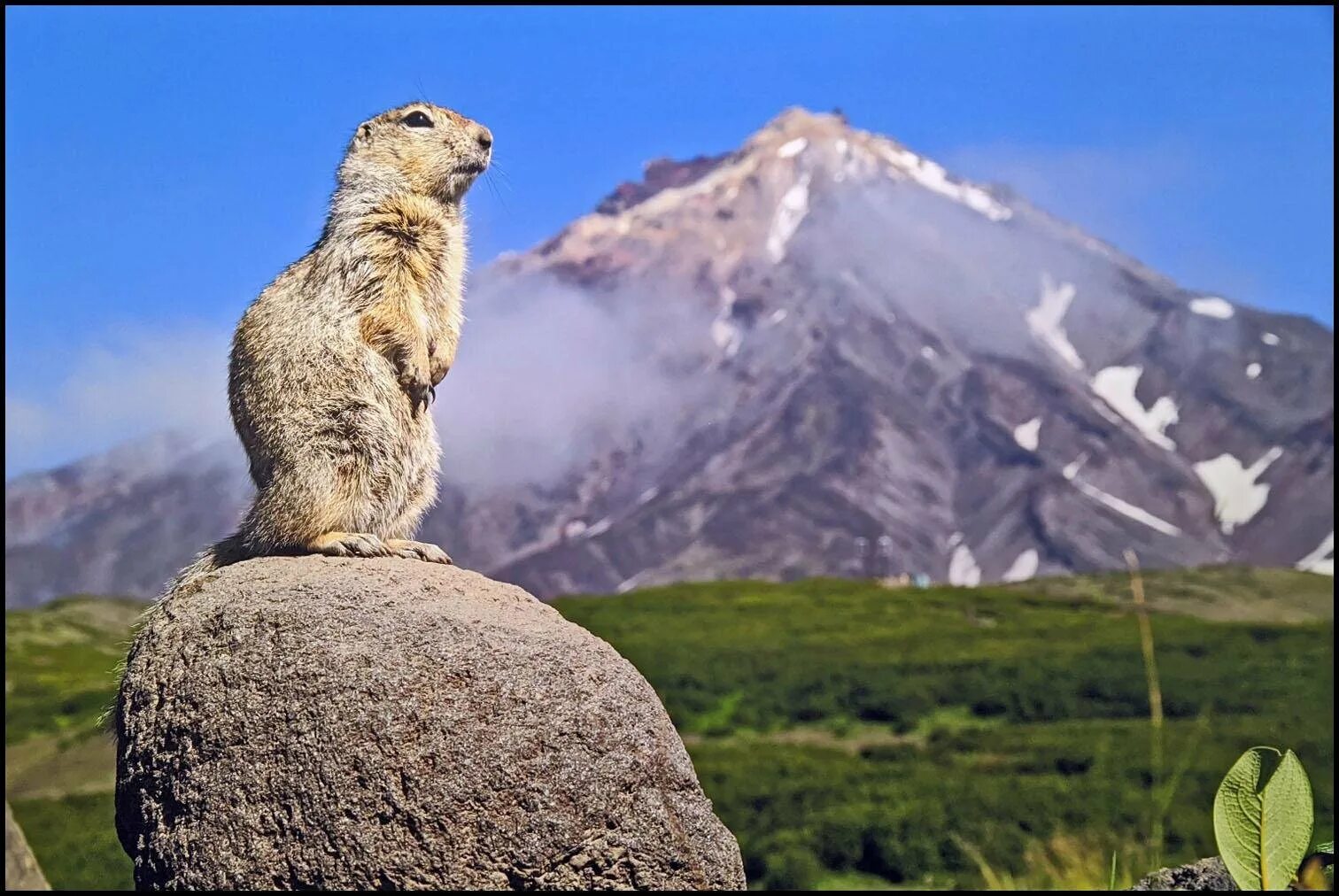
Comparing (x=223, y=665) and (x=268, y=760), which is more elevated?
(x=223, y=665)

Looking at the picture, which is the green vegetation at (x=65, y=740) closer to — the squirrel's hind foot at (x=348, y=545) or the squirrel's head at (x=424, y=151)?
the squirrel's hind foot at (x=348, y=545)

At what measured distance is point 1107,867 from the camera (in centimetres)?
1352

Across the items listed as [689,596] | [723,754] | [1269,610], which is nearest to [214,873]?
[723,754]

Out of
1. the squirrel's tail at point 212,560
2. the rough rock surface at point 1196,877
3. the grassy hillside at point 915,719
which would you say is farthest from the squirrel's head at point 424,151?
the rough rock surface at point 1196,877

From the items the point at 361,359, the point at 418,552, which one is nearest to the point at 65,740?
the point at 418,552

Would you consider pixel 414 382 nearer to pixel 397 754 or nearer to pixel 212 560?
pixel 212 560

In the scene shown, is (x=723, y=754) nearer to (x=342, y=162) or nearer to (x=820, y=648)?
(x=820, y=648)

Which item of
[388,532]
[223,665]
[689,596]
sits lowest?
[223,665]

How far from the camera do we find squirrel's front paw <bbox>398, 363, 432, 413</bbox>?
8.73m

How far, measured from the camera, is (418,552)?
8.62 metres

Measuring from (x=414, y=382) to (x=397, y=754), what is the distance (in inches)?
96.0

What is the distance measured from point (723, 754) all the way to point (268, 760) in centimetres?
3471

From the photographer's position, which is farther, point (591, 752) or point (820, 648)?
point (820, 648)

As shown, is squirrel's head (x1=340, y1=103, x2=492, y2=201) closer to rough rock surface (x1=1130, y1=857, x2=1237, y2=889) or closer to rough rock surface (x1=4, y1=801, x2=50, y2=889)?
rough rock surface (x1=1130, y1=857, x2=1237, y2=889)
